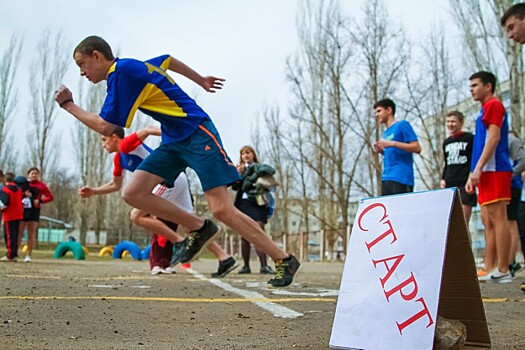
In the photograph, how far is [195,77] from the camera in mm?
4891

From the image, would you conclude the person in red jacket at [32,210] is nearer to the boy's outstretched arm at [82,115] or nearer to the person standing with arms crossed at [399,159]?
the person standing with arms crossed at [399,159]

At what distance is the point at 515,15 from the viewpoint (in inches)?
178

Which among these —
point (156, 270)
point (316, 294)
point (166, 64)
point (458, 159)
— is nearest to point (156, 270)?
point (156, 270)

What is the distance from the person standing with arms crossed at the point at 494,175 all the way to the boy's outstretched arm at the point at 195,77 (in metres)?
2.55

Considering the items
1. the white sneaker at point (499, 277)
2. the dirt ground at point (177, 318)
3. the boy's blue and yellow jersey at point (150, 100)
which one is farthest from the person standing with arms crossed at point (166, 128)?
the white sneaker at point (499, 277)

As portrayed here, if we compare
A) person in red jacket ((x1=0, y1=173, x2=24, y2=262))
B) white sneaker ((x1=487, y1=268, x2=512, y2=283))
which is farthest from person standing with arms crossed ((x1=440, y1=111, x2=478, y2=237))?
person in red jacket ((x1=0, y1=173, x2=24, y2=262))

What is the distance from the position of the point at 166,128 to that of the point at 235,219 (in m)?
0.88

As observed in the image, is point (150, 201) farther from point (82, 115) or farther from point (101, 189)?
point (101, 189)

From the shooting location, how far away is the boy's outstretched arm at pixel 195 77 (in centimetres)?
476

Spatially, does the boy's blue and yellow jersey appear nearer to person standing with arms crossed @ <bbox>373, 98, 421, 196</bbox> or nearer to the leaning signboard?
the leaning signboard

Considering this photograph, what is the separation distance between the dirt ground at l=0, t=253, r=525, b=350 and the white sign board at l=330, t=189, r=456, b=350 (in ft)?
1.04

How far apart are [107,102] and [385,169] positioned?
3684 millimetres

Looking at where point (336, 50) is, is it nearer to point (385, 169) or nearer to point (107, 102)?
point (385, 169)

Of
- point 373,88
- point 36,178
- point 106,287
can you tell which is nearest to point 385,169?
point 106,287
